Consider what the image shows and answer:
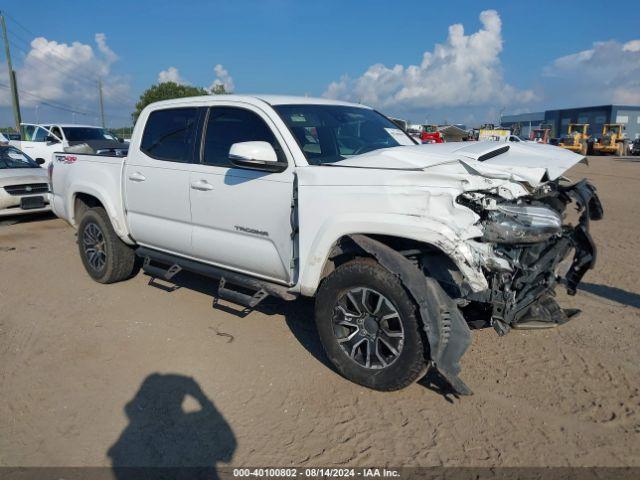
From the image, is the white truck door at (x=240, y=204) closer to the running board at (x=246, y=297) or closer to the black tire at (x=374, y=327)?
the running board at (x=246, y=297)

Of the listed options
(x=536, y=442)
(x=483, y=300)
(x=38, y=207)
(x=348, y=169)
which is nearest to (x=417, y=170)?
(x=348, y=169)

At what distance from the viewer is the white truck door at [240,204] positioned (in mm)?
3953

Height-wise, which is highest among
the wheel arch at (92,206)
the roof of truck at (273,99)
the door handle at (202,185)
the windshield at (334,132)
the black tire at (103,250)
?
the roof of truck at (273,99)

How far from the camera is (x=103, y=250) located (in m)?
5.80

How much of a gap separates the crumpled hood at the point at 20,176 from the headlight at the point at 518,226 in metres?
9.42

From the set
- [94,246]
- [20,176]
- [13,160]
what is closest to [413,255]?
[94,246]

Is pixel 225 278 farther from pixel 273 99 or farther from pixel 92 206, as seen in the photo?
pixel 92 206

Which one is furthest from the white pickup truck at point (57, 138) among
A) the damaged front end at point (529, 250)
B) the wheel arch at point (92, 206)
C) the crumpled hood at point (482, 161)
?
the damaged front end at point (529, 250)

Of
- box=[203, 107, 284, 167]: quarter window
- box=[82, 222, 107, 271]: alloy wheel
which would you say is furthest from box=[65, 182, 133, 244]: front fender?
box=[203, 107, 284, 167]: quarter window

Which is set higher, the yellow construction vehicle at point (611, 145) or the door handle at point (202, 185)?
the door handle at point (202, 185)

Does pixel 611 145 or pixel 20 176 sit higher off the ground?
pixel 20 176

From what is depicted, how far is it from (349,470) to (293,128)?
2564 mm

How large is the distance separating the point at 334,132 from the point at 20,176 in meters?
7.97

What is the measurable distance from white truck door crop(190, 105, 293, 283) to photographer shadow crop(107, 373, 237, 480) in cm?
114
